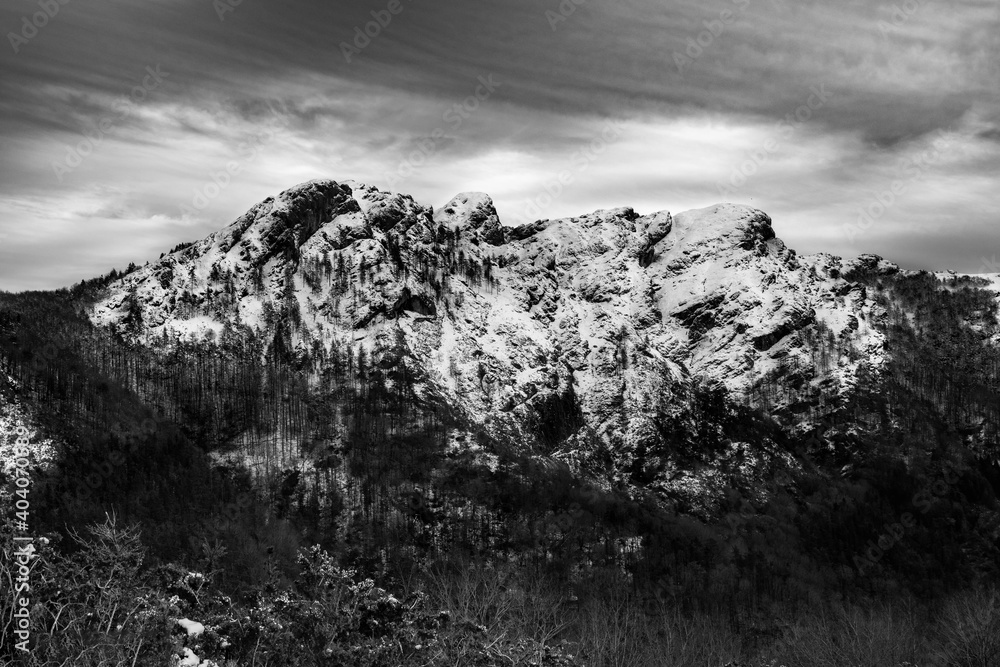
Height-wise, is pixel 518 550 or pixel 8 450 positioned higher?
pixel 8 450

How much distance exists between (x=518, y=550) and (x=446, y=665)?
168646 mm

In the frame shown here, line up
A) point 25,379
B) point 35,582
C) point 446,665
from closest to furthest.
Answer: point 35,582
point 446,665
point 25,379

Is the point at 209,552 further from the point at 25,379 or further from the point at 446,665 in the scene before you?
the point at 25,379

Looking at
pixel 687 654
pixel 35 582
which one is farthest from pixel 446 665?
pixel 687 654

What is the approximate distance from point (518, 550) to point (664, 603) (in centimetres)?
4983

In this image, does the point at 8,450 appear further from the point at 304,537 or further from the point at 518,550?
the point at 518,550

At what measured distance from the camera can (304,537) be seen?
602 ft

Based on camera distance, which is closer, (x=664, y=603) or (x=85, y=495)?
(x=664, y=603)

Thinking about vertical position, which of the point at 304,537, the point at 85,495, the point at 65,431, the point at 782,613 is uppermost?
the point at 65,431

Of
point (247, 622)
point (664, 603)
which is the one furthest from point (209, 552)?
point (664, 603)

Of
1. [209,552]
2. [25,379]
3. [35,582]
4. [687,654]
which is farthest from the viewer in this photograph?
[25,379]

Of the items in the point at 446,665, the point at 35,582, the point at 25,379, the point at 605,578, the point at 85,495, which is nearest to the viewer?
the point at 35,582

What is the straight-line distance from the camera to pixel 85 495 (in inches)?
6496

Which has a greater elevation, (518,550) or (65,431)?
(65,431)
